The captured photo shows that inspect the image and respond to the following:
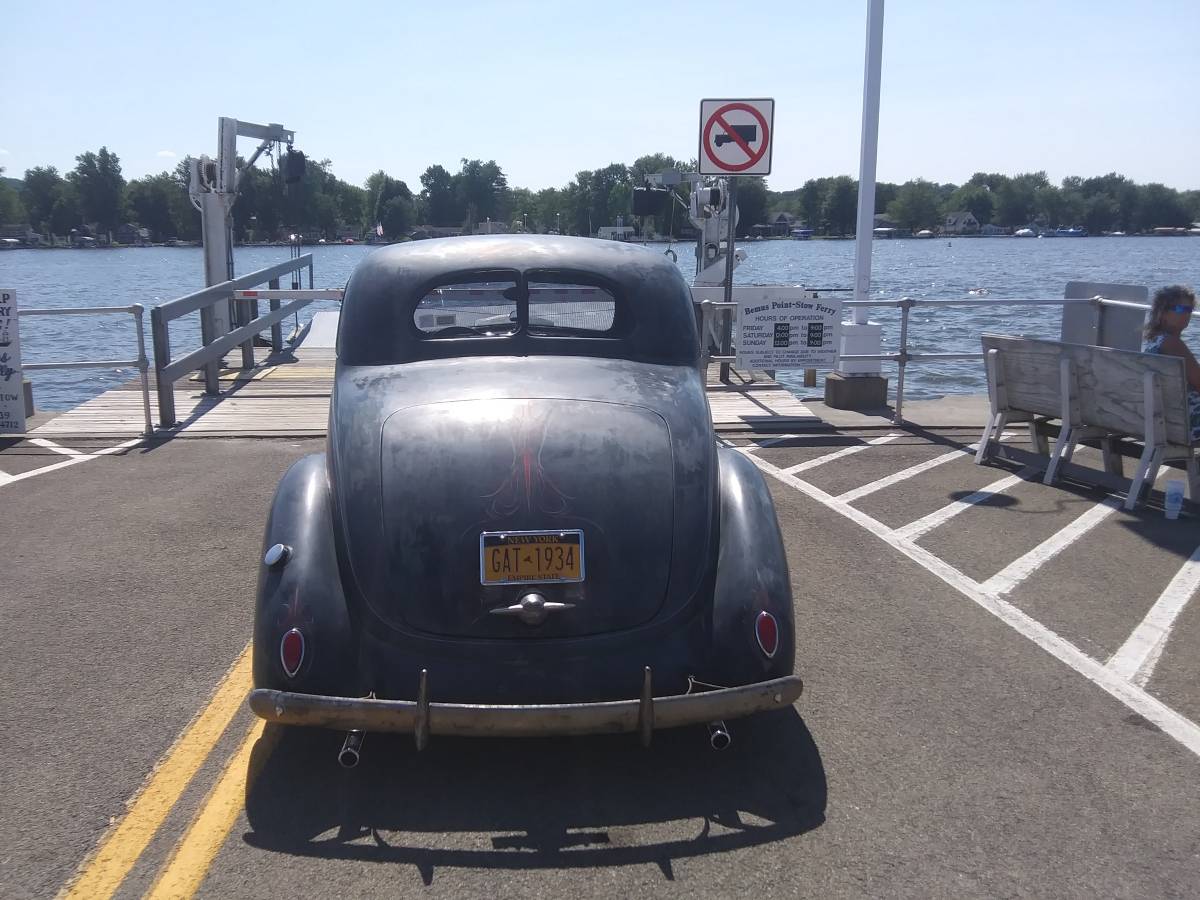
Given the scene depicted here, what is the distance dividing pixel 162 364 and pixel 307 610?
23.5 ft

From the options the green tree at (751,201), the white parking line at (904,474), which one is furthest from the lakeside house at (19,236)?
the white parking line at (904,474)

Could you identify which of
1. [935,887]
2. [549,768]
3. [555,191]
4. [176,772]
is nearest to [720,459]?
[549,768]

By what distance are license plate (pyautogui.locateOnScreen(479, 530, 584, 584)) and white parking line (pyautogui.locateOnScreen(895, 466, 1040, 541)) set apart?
3.64m

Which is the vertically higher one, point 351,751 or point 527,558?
point 527,558

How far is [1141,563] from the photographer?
20.6 feet

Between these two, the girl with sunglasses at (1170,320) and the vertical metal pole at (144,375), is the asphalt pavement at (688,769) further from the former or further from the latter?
the vertical metal pole at (144,375)

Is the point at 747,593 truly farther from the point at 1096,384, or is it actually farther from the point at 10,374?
the point at 10,374

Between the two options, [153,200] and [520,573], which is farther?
[153,200]

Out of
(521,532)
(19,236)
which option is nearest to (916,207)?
(19,236)

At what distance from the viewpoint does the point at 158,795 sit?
145 inches

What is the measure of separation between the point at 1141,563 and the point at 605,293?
11.8ft

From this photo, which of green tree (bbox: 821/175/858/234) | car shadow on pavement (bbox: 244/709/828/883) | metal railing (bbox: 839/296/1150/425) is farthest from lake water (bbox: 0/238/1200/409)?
green tree (bbox: 821/175/858/234)

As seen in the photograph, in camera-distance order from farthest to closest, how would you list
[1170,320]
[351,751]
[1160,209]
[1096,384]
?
[1160,209], [1096,384], [1170,320], [351,751]

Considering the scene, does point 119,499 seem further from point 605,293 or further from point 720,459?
A: point 720,459
